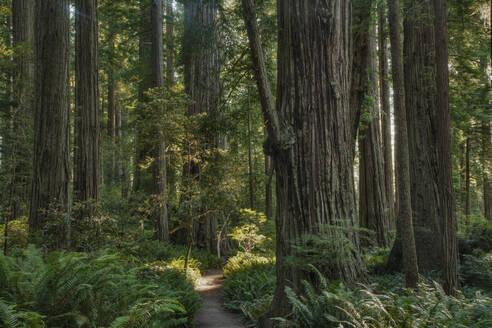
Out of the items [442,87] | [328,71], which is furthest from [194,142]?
[442,87]

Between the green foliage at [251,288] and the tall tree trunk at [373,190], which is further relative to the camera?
the tall tree trunk at [373,190]

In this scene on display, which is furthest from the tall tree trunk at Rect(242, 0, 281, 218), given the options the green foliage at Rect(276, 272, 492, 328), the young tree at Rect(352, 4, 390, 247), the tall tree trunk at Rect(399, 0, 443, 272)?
the young tree at Rect(352, 4, 390, 247)

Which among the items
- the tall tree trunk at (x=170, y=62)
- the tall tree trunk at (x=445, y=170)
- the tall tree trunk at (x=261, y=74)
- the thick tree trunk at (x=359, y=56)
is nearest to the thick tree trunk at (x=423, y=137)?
the thick tree trunk at (x=359, y=56)

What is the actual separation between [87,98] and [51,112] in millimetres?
1960

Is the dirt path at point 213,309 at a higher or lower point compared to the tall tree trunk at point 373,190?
lower

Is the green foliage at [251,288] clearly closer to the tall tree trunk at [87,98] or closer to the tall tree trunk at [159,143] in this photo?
the tall tree trunk at [159,143]

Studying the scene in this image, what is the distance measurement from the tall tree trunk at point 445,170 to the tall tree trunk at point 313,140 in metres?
1.24

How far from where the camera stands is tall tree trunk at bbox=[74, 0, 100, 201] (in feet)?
25.2

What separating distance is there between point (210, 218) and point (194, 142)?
4358 mm

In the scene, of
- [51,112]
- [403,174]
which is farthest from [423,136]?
[51,112]

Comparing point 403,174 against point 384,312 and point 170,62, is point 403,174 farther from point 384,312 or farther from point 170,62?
point 170,62

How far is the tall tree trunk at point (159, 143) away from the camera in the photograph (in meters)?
10.1

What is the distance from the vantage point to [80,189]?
747 centimetres

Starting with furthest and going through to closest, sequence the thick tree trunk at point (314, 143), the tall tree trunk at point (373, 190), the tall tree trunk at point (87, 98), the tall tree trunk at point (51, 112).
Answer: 1. the tall tree trunk at point (373, 190)
2. the tall tree trunk at point (87, 98)
3. the tall tree trunk at point (51, 112)
4. the thick tree trunk at point (314, 143)
